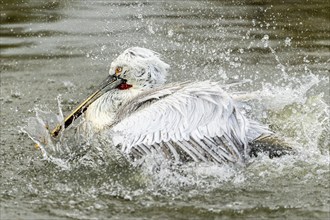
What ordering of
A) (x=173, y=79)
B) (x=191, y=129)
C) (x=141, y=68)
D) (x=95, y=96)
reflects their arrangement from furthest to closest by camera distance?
(x=173, y=79) → (x=95, y=96) → (x=141, y=68) → (x=191, y=129)

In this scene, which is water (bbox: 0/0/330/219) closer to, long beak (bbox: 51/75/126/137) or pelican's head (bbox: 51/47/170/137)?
long beak (bbox: 51/75/126/137)

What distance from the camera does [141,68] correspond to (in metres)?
6.45

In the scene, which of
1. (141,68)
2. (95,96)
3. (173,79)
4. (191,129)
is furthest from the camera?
(173,79)

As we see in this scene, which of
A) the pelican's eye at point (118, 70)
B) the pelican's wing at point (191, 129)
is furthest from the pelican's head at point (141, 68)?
the pelican's wing at point (191, 129)

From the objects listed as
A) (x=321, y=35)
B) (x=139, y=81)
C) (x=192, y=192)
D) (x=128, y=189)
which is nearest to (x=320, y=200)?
(x=192, y=192)

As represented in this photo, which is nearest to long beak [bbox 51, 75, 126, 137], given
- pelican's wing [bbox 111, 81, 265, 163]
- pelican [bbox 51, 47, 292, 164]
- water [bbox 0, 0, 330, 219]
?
water [bbox 0, 0, 330, 219]

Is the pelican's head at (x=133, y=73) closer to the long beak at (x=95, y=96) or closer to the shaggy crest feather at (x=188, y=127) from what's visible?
the long beak at (x=95, y=96)

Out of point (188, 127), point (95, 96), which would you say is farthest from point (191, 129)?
point (95, 96)

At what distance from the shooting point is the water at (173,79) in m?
5.55

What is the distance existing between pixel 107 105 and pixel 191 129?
0.92 meters

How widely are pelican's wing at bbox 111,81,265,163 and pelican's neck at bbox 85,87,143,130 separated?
0.43 m

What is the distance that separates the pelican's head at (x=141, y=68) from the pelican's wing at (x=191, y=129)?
1.69 feet

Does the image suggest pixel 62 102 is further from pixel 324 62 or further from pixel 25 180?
pixel 324 62

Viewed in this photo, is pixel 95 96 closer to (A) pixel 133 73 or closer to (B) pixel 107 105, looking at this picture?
(B) pixel 107 105
